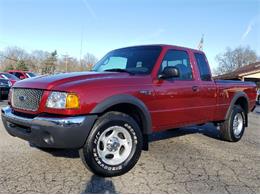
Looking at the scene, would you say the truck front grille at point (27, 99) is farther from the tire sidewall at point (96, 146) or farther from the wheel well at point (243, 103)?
the wheel well at point (243, 103)

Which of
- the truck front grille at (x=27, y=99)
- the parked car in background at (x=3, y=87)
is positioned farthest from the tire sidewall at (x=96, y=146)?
the parked car in background at (x=3, y=87)

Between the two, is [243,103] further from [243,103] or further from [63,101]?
[63,101]

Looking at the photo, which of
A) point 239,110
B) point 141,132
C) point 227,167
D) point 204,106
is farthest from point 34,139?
point 239,110

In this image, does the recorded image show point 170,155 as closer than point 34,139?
No

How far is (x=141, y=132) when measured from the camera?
4445mm

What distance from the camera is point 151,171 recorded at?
166 inches

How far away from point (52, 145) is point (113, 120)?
2.87 ft

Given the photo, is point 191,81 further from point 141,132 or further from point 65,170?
point 65,170

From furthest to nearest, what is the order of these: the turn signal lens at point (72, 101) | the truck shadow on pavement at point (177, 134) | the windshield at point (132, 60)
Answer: the truck shadow on pavement at point (177, 134)
the windshield at point (132, 60)
the turn signal lens at point (72, 101)

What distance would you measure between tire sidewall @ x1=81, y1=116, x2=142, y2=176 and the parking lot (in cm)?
12

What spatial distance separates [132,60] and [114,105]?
1308mm

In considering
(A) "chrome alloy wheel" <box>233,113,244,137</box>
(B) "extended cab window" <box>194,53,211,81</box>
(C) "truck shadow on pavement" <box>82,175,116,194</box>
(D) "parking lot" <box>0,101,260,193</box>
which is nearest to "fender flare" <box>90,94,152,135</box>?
(D) "parking lot" <box>0,101,260,193</box>

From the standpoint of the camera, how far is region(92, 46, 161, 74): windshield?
4.83m

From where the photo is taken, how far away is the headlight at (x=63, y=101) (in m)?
3.66
